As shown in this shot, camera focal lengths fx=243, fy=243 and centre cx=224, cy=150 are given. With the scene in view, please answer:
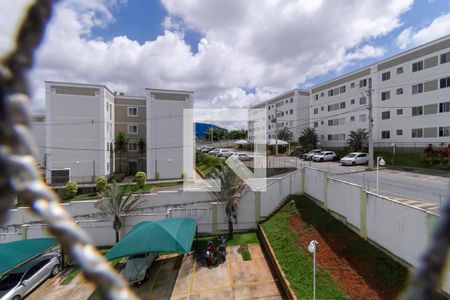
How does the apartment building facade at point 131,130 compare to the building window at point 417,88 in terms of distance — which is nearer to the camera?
the building window at point 417,88

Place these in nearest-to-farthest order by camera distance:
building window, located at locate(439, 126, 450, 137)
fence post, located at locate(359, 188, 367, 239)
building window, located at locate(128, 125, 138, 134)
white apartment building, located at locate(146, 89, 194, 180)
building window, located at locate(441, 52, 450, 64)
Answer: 1. fence post, located at locate(359, 188, 367, 239)
2. building window, located at locate(441, 52, 450, 64)
3. building window, located at locate(439, 126, 450, 137)
4. white apartment building, located at locate(146, 89, 194, 180)
5. building window, located at locate(128, 125, 138, 134)

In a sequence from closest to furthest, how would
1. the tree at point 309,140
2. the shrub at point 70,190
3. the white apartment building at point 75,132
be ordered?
the shrub at point 70,190 → the white apartment building at point 75,132 → the tree at point 309,140

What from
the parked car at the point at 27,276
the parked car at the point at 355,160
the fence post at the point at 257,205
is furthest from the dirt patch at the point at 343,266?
the parked car at the point at 355,160

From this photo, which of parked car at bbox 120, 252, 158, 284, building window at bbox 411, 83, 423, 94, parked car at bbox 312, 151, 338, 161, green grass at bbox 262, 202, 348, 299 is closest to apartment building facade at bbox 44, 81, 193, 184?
parked car at bbox 312, 151, 338, 161

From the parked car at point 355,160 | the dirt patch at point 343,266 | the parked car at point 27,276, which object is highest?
the parked car at point 355,160

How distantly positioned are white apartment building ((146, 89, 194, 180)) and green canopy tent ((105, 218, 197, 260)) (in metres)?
16.0

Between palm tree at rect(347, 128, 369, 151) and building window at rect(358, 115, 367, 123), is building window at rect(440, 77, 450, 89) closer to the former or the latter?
palm tree at rect(347, 128, 369, 151)

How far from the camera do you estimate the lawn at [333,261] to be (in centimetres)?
662

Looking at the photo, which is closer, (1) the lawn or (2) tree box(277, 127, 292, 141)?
(1) the lawn

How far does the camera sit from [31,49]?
660mm

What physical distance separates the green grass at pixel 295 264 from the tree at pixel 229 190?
1.85 m

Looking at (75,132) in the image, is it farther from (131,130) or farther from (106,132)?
(131,130)

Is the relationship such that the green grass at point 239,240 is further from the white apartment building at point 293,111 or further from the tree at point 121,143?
the white apartment building at point 293,111

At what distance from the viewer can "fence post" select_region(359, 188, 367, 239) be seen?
8.52 metres
